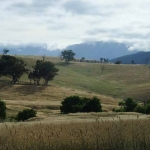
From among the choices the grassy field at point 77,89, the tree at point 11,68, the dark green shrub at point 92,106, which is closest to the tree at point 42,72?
the grassy field at point 77,89

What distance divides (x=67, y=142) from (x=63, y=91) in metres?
111

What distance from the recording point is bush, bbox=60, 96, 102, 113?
68.6 metres

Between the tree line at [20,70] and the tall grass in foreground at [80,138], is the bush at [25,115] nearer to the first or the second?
the tall grass in foreground at [80,138]

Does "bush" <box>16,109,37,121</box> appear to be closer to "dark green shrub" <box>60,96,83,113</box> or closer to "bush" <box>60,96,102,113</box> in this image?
"bush" <box>60,96,102,113</box>

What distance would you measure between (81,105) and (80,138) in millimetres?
55373

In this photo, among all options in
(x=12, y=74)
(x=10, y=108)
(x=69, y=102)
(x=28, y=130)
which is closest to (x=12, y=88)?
(x=12, y=74)

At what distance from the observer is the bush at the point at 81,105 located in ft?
225

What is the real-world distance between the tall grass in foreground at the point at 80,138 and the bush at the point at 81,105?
2000 inches

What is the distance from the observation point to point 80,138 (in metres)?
16.0

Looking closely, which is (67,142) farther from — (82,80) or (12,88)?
(82,80)

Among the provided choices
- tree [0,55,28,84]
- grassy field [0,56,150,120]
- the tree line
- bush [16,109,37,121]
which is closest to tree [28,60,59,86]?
the tree line

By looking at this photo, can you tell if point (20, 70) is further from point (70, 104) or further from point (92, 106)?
point (92, 106)

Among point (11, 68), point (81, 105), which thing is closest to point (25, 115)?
point (81, 105)

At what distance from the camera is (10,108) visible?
3140 inches
